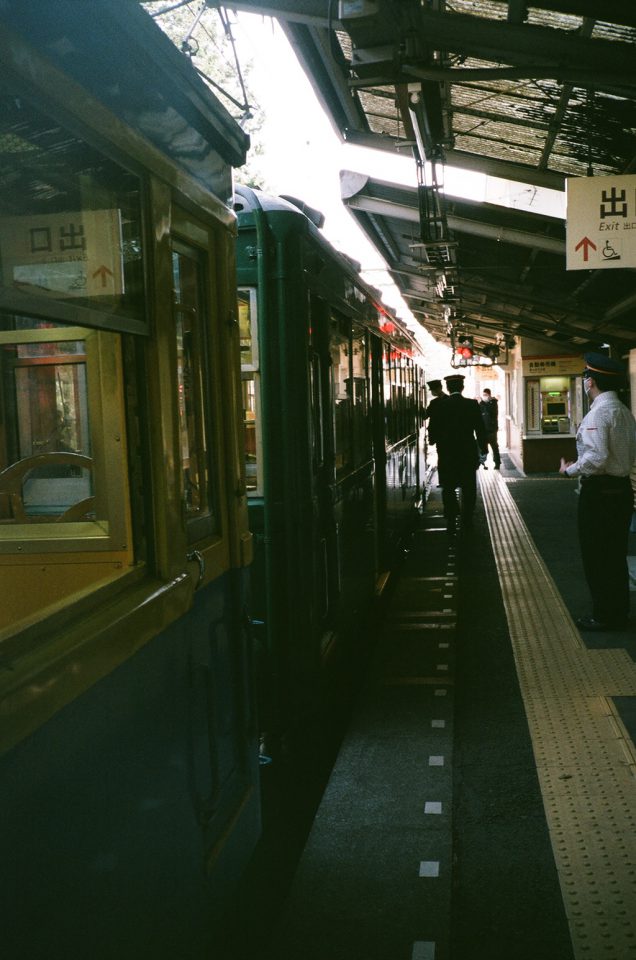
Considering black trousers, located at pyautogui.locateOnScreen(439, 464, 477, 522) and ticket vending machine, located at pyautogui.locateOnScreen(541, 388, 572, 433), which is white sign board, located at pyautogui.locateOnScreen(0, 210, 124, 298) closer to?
black trousers, located at pyautogui.locateOnScreen(439, 464, 477, 522)

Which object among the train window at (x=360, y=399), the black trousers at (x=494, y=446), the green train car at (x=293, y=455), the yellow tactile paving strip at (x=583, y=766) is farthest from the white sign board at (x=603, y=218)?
the black trousers at (x=494, y=446)

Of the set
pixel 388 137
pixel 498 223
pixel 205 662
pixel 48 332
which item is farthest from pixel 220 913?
pixel 498 223

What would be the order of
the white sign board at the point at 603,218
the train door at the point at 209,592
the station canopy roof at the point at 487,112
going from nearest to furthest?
the train door at the point at 209,592
the station canopy roof at the point at 487,112
the white sign board at the point at 603,218

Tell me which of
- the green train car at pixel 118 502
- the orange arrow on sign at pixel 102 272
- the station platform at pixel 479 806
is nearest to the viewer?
the green train car at pixel 118 502

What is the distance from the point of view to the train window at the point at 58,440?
6.95ft

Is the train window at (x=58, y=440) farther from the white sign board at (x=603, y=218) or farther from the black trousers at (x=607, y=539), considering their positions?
the white sign board at (x=603, y=218)

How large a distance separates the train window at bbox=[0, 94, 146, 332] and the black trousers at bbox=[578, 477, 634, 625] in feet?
14.2

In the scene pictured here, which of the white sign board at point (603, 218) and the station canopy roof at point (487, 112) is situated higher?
the station canopy roof at point (487, 112)

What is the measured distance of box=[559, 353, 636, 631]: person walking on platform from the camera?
561cm

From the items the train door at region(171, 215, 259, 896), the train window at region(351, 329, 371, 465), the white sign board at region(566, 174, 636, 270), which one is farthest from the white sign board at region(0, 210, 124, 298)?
the white sign board at region(566, 174, 636, 270)

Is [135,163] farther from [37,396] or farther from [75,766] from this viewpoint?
[75,766]

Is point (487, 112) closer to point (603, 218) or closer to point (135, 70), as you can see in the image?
point (603, 218)

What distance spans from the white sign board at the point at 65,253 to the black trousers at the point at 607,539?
443 centimetres

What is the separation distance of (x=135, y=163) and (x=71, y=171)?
0.23 metres
